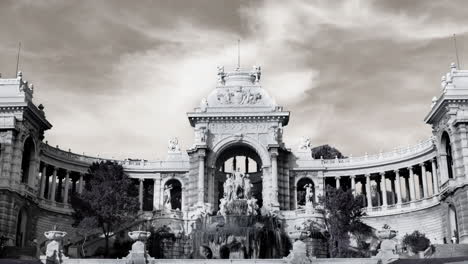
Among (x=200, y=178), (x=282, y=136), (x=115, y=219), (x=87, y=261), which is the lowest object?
(x=87, y=261)

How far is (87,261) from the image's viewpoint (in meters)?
40.1

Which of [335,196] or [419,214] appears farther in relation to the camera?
[419,214]

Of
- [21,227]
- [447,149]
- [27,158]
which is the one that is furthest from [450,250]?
[27,158]

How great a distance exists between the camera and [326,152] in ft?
328

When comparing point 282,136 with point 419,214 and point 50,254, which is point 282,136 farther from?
point 50,254

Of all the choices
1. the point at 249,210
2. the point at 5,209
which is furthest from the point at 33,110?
the point at 249,210

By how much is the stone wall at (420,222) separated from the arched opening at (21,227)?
38624mm

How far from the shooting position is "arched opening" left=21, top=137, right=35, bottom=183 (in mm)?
66312

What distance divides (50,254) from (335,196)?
98.7 ft

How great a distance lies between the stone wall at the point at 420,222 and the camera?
66.6 m

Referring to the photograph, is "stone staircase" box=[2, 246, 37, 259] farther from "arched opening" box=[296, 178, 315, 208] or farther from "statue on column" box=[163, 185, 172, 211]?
"arched opening" box=[296, 178, 315, 208]

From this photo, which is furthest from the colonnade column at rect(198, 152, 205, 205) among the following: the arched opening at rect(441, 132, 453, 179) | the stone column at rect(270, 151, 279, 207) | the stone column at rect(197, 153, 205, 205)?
the arched opening at rect(441, 132, 453, 179)

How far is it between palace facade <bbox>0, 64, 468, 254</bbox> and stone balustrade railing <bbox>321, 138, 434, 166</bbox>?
129 mm

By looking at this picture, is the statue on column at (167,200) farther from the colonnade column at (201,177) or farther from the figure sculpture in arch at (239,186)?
the figure sculpture in arch at (239,186)
